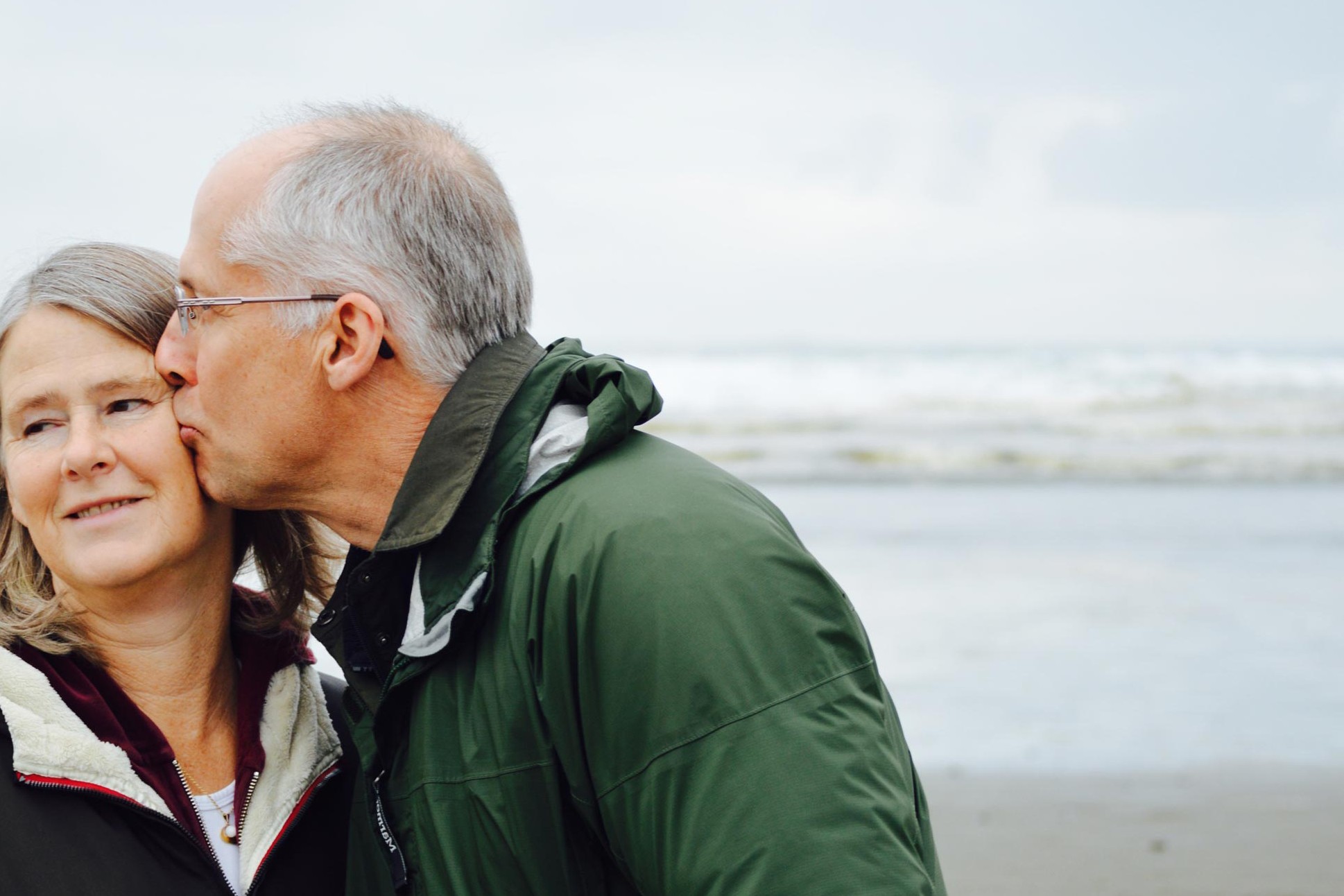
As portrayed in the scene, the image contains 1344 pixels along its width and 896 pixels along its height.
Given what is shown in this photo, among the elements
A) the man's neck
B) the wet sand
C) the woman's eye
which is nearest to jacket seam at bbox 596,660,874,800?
the man's neck

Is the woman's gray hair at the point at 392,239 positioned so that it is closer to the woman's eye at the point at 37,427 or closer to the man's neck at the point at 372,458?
the man's neck at the point at 372,458

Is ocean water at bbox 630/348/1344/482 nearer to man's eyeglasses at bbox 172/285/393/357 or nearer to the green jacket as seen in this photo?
man's eyeglasses at bbox 172/285/393/357

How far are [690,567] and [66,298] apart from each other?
1.34 metres

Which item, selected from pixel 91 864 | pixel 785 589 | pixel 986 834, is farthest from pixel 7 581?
pixel 986 834

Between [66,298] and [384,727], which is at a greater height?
[66,298]

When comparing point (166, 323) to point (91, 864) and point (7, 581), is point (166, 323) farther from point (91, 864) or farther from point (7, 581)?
point (91, 864)

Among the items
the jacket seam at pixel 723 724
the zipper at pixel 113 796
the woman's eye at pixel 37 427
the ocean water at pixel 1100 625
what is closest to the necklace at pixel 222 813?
the zipper at pixel 113 796

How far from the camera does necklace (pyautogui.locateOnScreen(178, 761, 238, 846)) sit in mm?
2316

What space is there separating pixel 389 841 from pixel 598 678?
471 mm

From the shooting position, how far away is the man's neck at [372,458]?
2.14m

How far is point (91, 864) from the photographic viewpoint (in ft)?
6.76

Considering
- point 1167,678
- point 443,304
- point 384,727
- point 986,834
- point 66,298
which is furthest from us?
point 1167,678

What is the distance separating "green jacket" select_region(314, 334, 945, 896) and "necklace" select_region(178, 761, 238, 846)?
33 centimetres

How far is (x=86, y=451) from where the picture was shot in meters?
2.27
